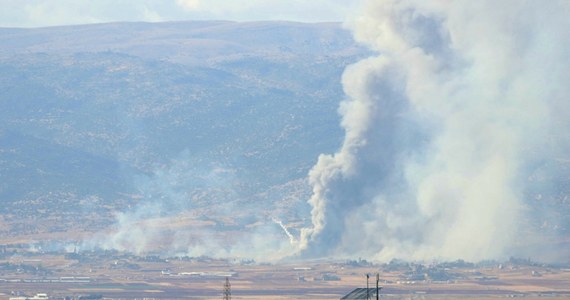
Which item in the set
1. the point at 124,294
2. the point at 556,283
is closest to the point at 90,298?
the point at 124,294

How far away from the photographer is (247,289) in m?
193

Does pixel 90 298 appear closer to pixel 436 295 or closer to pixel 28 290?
pixel 28 290

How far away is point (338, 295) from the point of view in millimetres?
179625

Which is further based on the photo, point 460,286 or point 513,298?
point 460,286

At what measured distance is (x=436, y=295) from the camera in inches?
7111

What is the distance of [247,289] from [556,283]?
1521 inches

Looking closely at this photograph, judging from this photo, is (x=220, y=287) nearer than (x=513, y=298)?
No

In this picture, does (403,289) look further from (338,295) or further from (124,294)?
(124,294)

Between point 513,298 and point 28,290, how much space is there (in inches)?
2346

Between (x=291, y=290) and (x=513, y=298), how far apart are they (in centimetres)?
2776

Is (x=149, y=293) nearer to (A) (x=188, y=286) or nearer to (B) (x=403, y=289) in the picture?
(A) (x=188, y=286)

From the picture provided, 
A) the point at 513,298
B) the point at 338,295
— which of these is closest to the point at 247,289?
the point at 338,295

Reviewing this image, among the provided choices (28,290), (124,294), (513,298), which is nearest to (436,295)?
(513,298)

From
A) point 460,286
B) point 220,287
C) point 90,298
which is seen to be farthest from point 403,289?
point 90,298
